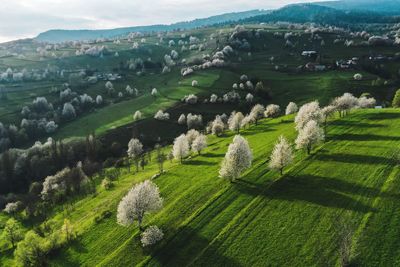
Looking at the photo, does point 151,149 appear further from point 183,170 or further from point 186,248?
point 186,248

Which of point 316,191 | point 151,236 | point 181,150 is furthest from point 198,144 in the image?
point 151,236

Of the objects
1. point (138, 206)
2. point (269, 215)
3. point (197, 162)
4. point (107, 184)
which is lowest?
point (107, 184)

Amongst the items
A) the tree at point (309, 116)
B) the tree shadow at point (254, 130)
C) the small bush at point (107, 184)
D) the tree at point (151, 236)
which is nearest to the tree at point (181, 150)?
the small bush at point (107, 184)

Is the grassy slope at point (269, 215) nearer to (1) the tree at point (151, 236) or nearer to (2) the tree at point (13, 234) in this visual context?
(1) the tree at point (151, 236)

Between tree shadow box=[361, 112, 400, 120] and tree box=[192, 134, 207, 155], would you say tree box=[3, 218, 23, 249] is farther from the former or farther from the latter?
tree shadow box=[361, 112, 400, 120]

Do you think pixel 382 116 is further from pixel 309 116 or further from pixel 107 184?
pixel 107 184

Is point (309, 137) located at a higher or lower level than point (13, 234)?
higher
